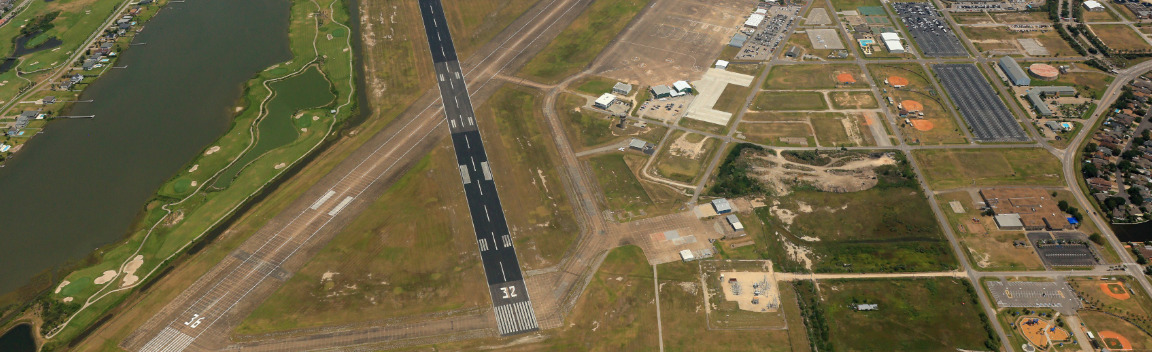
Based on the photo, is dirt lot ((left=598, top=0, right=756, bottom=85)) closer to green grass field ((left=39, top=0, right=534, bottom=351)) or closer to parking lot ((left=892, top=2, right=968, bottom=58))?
green grass field ((left=39, top=0, right=534, bottom=351))

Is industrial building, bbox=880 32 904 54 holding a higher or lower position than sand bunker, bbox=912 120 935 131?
higher

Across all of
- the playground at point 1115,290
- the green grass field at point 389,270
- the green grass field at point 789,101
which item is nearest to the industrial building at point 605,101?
the green grass field at point 789,101

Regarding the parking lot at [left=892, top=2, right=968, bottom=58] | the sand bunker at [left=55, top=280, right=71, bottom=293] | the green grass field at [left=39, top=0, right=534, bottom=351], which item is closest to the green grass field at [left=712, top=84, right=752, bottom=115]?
the parking lot at [left=892, top=2, right=968, bottom=58]

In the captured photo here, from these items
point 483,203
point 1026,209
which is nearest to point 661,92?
point 483,203

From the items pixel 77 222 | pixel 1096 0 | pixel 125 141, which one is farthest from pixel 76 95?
pixel 1096 0

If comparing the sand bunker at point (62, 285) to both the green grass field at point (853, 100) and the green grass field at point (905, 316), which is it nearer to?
the green grass field at point (905, 316)

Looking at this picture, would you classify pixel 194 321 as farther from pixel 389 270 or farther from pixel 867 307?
pixel 867 307

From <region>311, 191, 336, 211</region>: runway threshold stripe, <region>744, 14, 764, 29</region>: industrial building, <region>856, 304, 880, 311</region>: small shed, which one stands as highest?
<region>744, 14, 764, 29</region>: industrial building
